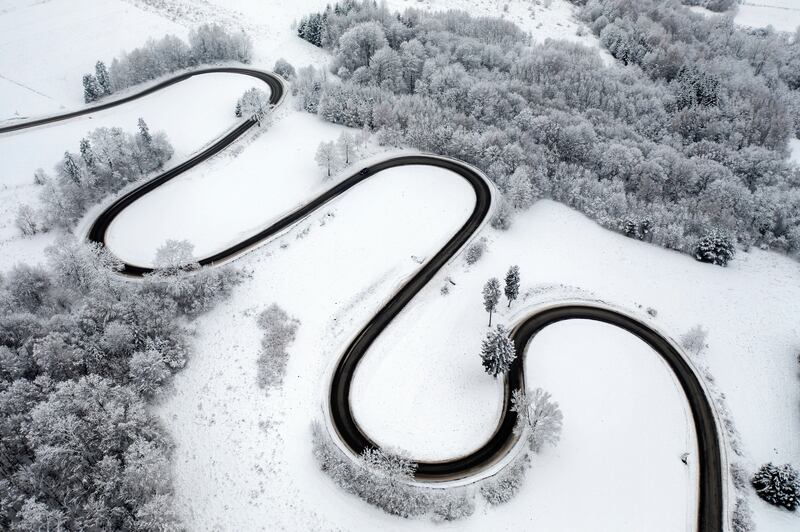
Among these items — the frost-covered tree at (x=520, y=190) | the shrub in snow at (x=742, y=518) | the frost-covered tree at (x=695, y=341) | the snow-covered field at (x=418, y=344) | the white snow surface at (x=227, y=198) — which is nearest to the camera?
the shrub in snow at (x=742, y=518)

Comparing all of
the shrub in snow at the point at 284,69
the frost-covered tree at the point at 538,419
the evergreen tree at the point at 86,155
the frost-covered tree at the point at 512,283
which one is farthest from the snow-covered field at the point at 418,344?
the shrub in snow at the point at 284,69

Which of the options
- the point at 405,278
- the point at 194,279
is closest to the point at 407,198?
the point at 405,278

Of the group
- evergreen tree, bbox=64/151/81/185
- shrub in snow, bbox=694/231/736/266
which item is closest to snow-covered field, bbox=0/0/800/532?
shrub in snow, bbox=694/231/736/266

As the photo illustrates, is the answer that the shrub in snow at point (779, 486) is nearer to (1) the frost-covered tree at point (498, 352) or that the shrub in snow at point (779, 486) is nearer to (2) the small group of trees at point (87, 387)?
(1) the frost-covered tree at point (498, 352)

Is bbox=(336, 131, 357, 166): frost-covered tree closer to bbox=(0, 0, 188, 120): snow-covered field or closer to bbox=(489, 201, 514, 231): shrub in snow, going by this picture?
bbox=(489, 201, 514, 231): shrub in snow

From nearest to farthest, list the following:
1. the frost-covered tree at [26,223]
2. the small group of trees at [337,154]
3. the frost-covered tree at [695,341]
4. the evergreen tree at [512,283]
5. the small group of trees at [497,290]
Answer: the small group of trees at [497,290] < the frost-covered tree at [695,341] < the evergreen tree at [512,283] < the frost-covered tree at [26,223] < the small group of trees at [337,154]

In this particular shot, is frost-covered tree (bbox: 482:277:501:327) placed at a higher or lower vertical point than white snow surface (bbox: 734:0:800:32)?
lower

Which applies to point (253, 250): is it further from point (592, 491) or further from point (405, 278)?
point (592, 491)
